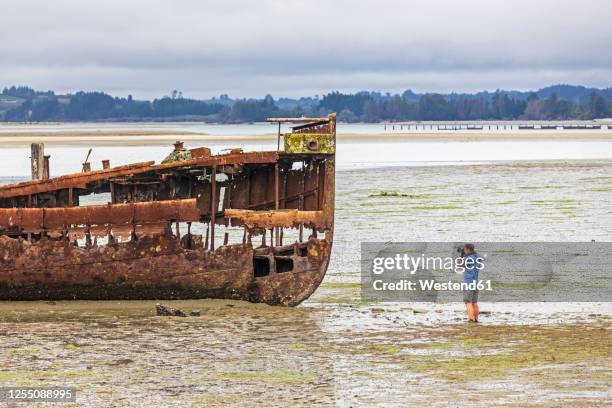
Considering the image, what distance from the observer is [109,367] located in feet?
40.0

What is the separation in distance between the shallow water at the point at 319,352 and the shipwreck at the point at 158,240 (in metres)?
0.26

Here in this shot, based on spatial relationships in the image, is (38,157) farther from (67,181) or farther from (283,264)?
(283,264)

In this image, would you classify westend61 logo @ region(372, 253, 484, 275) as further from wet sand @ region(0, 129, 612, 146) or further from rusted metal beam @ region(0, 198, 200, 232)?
wet sand @ region(0, 129, 612, 146)

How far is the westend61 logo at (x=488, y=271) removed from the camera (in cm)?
1652

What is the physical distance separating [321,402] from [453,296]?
21.1ft

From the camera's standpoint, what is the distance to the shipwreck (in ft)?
51.1

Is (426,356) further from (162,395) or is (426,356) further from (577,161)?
(577,161)

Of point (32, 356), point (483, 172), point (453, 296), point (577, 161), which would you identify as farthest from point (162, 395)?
point (577, 161)

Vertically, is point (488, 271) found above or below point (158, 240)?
below

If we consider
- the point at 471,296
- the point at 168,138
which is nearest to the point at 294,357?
the point at 471,296

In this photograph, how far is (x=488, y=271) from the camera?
18.6 meters

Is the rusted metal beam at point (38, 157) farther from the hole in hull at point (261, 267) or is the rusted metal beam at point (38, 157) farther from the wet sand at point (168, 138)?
the wet sand at point (168, 138)

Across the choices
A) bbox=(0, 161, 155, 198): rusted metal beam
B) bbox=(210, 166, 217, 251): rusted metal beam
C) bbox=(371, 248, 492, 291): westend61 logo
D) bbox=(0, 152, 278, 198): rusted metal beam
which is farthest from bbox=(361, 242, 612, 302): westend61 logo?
bbox=(0, 161, 155, 198): rusted metal beam

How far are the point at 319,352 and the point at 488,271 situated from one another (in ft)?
20.8
